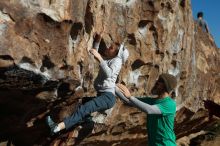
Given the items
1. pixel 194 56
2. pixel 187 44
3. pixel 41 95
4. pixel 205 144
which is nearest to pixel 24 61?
pixel 41 95

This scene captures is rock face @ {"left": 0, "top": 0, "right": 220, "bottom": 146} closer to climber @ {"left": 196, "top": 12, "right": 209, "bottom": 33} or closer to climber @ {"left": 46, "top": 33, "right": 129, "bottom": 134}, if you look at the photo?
climber @ {"left": 46, "top": 33, "right": 129, "bottom": 134}

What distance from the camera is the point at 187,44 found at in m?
14.5

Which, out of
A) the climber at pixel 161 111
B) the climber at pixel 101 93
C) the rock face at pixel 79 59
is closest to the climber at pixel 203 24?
the rock face at pixel 79 59

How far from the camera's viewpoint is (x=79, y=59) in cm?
962

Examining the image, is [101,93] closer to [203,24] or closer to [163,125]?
[163,125]

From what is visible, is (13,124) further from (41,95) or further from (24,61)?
(24,61)

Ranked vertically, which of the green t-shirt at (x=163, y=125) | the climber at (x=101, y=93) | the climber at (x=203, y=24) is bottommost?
the green t-shirt at (x=163, y=125)

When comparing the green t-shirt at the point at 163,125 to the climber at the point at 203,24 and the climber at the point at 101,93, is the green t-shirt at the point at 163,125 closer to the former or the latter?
the climber at the point at 101,93

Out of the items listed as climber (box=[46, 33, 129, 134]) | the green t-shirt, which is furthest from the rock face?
the green t-shirt

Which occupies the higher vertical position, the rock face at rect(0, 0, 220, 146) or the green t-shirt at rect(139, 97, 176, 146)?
the rock face at rect(0, 0, 220, 146)

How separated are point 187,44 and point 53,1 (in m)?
6.85

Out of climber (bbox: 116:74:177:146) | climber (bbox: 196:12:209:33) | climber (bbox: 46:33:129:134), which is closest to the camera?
climber (bbox: 116:74:177:146)

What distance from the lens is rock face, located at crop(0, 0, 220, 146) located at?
8.31 meters

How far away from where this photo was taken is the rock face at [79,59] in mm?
8312
